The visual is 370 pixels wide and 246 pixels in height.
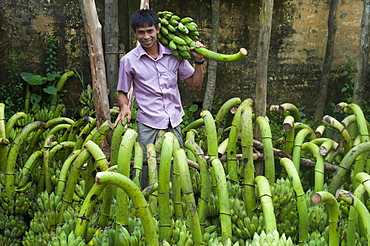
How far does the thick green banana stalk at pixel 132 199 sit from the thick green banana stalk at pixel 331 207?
0.73 metres

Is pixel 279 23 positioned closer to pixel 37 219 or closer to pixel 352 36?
pixel 352 36

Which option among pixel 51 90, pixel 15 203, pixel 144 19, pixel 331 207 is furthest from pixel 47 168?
pixel 51 90

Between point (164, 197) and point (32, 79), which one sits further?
point (32, 79)

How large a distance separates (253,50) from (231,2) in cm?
78

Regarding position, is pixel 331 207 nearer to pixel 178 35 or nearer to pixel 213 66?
pixel 178 35

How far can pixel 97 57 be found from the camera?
2.95 metres

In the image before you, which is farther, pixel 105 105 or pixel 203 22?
pixel 203 22

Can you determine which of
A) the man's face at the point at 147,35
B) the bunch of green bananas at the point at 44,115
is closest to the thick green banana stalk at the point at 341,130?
the man's face at the point at 147,35

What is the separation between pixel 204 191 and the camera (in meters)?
2.25

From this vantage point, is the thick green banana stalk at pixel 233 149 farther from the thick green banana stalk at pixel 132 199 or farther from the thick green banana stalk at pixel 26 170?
the thick green banana stalk at pixel 26 170

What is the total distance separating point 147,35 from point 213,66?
8.37ft

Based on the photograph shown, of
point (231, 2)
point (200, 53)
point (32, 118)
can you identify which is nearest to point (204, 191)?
point (200, 53)

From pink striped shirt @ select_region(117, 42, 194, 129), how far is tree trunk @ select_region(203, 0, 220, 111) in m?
2.19

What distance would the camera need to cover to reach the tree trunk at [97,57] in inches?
114
